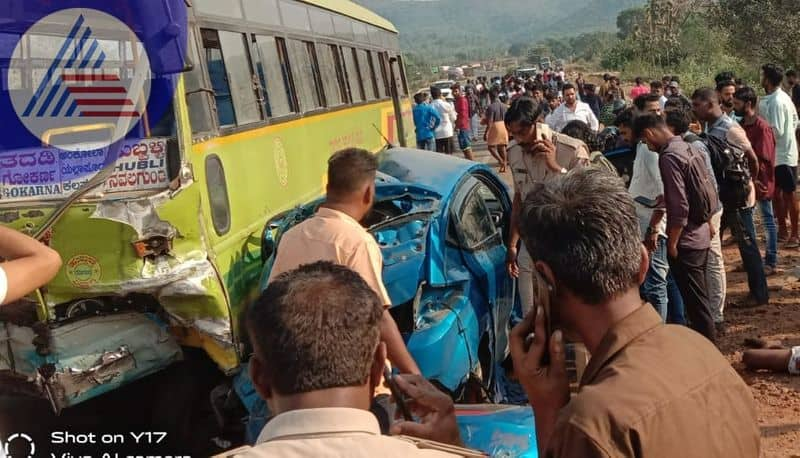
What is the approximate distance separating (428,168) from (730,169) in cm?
256

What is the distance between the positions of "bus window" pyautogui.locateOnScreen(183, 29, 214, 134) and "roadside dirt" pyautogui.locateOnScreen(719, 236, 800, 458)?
3928 mm

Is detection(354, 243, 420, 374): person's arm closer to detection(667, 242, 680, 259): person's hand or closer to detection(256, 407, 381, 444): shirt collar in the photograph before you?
detection(256, 407, 381, 444): shirt collar

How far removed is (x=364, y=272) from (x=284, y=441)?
2013 millimetres

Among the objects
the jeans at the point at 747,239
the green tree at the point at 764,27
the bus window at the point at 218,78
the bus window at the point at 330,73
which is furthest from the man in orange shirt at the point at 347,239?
the green tree at the point at 764,27

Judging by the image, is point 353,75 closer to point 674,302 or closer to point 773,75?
point 773,75

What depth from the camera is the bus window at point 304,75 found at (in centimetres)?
798

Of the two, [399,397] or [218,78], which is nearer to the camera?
[399,397]

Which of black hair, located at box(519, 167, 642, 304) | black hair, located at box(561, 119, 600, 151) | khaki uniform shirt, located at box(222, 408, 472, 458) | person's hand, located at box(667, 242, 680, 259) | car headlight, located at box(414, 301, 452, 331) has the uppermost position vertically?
black hair, located at box(519, 167, 642, 304)

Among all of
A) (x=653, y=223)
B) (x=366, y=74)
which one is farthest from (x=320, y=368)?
(x=366, y=74)

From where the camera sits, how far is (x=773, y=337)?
21.7 ft

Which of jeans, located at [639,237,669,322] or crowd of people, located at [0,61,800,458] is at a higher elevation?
crowd of people, located at [0,61,800,458]

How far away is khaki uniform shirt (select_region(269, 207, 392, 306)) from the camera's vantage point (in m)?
3.58

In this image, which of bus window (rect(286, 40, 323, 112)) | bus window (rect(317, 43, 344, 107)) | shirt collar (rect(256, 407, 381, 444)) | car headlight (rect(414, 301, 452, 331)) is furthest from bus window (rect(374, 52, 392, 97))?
shirt collar (rect(256, 407, 381, 444))

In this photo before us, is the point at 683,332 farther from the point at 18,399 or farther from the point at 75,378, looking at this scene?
the point at 18,399
